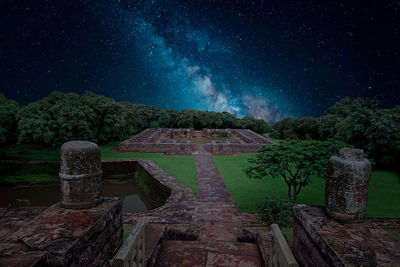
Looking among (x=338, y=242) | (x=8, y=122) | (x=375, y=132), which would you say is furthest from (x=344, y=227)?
(x=8, y=122)

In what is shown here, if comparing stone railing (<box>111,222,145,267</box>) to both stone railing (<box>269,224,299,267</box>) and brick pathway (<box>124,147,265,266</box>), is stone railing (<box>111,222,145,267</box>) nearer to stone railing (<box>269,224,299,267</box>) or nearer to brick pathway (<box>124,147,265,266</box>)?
brick pathway (<box>124,147,265,266</box>)

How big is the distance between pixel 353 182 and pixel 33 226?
3.61m

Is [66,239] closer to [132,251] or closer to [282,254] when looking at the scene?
[132,251]

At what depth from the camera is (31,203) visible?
30.8 ft

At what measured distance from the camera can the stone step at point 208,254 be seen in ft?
9.82

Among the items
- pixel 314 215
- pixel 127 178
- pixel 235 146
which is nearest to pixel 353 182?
pixel 314 215

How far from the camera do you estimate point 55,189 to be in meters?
10.9

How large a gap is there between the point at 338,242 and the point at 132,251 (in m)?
2.08

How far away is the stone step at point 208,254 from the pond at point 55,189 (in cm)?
521

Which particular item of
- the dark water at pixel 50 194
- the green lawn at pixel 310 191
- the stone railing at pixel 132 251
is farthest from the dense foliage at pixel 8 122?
the stone railing at pixel 132 251

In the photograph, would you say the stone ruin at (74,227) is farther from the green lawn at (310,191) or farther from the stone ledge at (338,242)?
the green lawn at (310,191)

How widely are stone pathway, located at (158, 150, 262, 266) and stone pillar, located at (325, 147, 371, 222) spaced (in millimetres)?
1427

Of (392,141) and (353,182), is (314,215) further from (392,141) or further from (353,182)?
(392,141)

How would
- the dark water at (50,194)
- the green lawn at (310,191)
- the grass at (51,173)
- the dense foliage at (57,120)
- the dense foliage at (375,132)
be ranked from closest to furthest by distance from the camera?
the green lawn at (310,191), the dark water at (50,194), the grass at (51,173), the dense foliage at (375,132), the dense foliage at (57,120)
